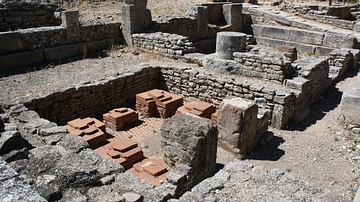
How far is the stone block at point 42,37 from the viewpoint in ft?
32.9

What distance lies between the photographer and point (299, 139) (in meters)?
7.66

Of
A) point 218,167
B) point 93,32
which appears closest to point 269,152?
point 218,167

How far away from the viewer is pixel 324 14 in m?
16.7

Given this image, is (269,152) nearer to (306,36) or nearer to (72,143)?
(72,143)

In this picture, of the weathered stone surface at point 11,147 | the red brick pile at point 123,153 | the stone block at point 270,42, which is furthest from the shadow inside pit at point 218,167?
the stone block at point 270,42

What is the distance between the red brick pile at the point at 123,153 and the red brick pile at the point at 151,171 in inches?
8.5

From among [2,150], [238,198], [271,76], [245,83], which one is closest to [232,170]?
[238,198]

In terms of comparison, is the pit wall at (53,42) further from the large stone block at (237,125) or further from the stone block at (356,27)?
the stone block at (356,27)

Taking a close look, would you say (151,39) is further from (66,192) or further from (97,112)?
(66,192)

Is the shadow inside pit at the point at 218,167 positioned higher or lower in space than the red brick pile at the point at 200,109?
lower

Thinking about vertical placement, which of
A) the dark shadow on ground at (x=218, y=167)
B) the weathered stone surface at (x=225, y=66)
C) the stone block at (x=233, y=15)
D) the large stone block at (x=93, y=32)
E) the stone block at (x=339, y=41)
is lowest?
the dark shadow on ground at (x=218, y=167)

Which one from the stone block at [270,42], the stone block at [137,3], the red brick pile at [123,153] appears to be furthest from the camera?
the stone block at [270,42]

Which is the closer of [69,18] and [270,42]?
[69,18]

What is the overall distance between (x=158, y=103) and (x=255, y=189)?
5.22 metres
